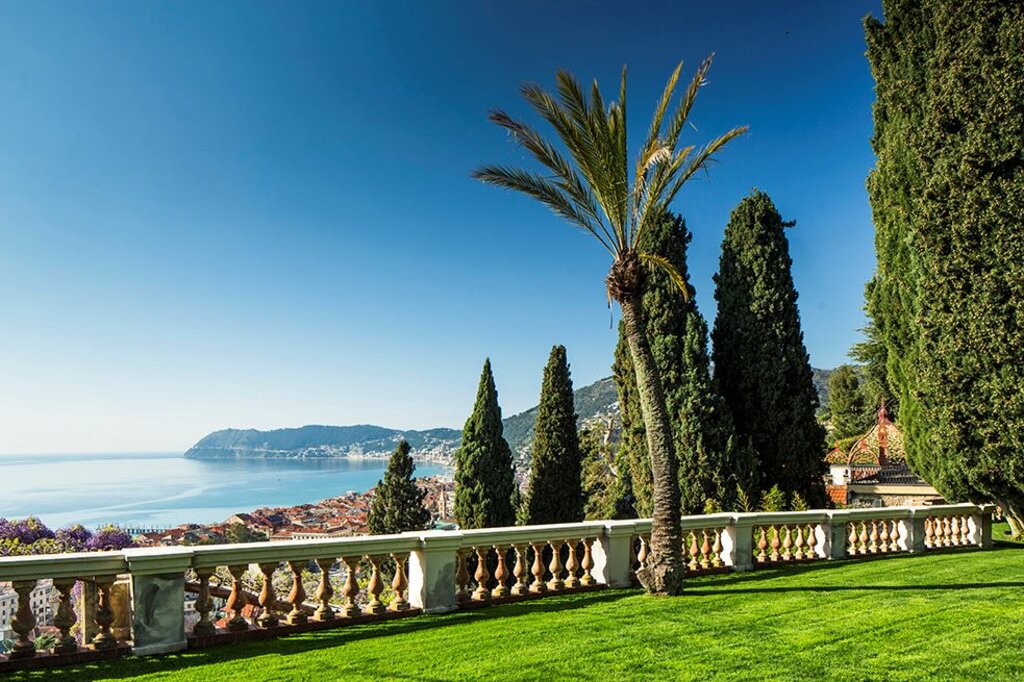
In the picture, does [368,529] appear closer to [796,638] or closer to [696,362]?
[696,362]

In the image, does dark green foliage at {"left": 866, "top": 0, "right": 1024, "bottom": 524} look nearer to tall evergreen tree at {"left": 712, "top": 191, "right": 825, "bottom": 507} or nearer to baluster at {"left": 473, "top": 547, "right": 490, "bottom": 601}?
tall evergreen tree at {"left": 712, "top": 191, "right": 825, "bottom": 507}

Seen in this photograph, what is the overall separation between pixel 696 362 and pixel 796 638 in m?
13.4

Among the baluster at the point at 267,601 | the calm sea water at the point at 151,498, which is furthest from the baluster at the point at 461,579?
the calm sea water at the point at 151,498

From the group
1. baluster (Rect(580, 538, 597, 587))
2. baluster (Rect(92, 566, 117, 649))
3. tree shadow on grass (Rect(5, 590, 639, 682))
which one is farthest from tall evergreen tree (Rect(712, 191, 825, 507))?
baluster (Rect(92, 566, 117, 649))

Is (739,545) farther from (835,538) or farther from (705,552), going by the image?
(835,538)

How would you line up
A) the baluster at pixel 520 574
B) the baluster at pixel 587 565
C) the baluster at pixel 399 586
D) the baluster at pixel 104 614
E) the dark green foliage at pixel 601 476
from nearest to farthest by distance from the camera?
the baluster at pixel 104 614, the baluster at pixel 399 586, the baluster at pixel 520 574, the baluster at pixel 587 565, the dark green foliage at pixel 601 476

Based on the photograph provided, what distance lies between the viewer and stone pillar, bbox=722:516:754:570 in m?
9.40

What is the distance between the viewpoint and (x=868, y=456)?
26391 millimetres

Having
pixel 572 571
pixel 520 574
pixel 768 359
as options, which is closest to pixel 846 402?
pixel 768 359

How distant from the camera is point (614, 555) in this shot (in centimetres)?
818

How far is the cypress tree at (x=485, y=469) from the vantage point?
23938 millimetres

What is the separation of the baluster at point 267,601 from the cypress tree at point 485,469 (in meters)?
18.2

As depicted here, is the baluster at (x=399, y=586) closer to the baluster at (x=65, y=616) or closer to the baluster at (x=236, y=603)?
the baluster at (x=236, y=603)

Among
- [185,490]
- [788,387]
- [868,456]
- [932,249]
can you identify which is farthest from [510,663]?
[185,490]
